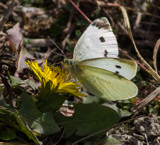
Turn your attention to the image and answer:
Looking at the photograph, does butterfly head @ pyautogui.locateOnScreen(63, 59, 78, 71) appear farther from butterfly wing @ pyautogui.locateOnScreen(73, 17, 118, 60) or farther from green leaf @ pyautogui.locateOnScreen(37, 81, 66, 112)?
green leaf @ pyautogui.locateOnScreen(37, 81, 66, 112)

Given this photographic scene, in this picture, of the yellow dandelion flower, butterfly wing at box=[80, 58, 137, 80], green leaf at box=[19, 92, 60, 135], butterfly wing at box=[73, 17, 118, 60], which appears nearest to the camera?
green leaf at box=[19, 92, 60, 135]

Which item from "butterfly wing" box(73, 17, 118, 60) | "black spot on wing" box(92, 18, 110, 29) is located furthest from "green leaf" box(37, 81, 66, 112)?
"black spot on wing" box(92, 18, 110, 29)

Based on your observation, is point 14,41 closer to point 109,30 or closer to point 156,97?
point 109,30


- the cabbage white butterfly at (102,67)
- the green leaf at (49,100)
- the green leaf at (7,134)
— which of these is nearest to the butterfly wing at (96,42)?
the cabbage white butterfly at (102,67)

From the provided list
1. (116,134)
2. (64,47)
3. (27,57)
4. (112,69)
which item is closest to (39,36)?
(64,47)

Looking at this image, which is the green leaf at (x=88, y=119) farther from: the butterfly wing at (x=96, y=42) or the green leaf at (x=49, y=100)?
the butterfly wing at (x=96, y=42)

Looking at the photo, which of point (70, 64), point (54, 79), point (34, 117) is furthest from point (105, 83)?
point (34, 117)
